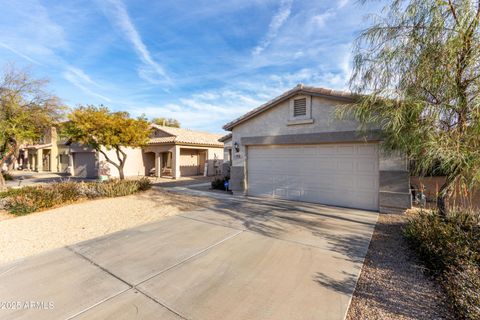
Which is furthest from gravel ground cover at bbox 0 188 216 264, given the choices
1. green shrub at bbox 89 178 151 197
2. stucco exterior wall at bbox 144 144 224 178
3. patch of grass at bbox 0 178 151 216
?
stucco exterior wall at bbox 144 144 224 178

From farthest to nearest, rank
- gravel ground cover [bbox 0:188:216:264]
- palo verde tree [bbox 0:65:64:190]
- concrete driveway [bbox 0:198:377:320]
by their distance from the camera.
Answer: palo verde tree [bbox 0:65:64:190] < gravel ground cover [bbox 0:188:216:264] < concrete driveway [bbox 0:198:377:320]

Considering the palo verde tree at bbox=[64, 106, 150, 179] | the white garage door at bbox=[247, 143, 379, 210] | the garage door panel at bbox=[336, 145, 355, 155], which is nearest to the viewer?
the white garage door at bbox=[247, 143, 379, 210]

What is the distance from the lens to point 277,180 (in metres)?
9.85

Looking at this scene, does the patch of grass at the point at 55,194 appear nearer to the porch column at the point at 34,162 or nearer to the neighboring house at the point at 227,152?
the neighboring house at the point at 227,152

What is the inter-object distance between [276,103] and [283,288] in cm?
777

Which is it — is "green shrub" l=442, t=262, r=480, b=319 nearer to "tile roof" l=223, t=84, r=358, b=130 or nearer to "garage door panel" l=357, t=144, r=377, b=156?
"garage door panel" l=357, t=144, r=377, b=156

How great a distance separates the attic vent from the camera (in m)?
8.89

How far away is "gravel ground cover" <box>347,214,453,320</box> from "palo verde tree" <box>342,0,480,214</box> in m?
1.96

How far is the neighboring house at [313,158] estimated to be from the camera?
289 inches

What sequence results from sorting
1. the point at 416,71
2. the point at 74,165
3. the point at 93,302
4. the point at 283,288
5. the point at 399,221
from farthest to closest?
the point at 74,165, the point at 399,221, the point at 416,71, the point at 283,288, the point at 93,302

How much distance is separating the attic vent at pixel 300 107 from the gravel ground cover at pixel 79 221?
545 centimetres

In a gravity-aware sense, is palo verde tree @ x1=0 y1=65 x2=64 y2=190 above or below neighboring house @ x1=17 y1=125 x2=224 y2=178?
above

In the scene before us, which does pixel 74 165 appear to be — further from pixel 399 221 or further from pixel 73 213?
pixel 399 221

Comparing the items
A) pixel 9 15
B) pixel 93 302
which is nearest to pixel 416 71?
pixel 93 302
